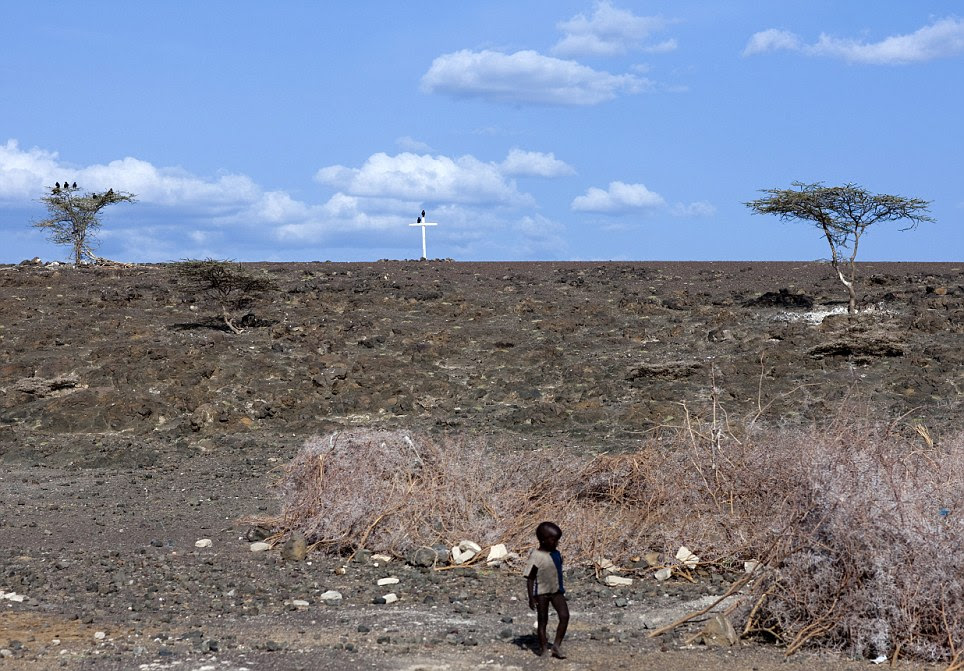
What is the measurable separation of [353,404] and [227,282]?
8.17 metres

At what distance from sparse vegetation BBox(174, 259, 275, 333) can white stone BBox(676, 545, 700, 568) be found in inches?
720

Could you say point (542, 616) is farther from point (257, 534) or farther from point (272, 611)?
point (257, 534)

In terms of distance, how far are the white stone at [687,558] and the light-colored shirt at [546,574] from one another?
7.99ft

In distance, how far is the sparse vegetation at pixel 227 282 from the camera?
2583cm

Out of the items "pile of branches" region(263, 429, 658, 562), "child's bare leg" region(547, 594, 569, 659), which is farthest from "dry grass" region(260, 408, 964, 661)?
"child's bare leg" region(547, 594, 569, 659)

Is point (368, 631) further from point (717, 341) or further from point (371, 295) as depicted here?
point (371, 295)

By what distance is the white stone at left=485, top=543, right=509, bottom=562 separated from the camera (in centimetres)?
923

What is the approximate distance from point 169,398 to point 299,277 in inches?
677

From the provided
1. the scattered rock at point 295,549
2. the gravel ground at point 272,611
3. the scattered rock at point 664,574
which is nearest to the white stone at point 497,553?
the gravel ground at point 272,611

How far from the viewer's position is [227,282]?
26656mm

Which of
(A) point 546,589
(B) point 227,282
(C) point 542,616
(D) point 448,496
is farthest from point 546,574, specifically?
(B) point 227,282

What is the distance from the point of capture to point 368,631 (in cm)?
740

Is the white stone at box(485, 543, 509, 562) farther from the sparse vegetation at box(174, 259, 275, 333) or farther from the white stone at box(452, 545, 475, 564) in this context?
the sparse vegetation at box(174, 259, 275, 333)

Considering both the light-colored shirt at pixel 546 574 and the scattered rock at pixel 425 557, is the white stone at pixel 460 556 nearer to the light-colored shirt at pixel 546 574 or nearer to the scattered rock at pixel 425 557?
the scattered rock at pixel 425 557
